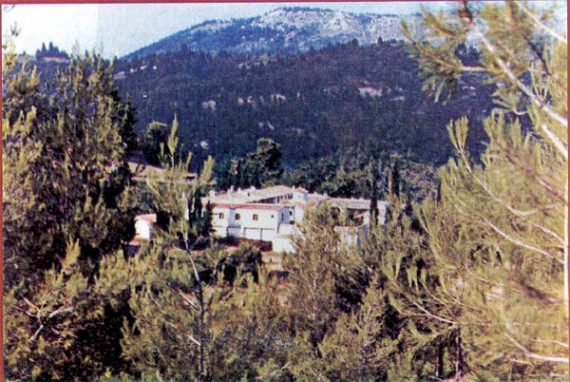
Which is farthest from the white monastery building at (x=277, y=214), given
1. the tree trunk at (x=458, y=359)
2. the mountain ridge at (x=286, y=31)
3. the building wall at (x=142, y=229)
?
the mountain ridge at (x=286, y=31)

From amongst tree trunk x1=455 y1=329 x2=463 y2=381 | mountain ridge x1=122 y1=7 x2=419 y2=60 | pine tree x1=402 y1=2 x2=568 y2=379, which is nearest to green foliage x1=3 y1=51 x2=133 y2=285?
mountain ridge x1=122 y1=7 x2=419 y2=60

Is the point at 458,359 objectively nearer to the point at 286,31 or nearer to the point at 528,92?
the point at 528,92

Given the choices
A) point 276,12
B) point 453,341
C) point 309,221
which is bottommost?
point 453,341

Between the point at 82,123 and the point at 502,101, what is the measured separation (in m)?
3.19

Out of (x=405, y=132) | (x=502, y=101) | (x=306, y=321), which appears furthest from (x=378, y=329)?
(x=502, y=101)

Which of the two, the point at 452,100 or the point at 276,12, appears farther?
the point at 276,12

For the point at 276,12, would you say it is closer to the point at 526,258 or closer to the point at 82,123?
the point at 82,123

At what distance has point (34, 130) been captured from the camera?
5.00 meters

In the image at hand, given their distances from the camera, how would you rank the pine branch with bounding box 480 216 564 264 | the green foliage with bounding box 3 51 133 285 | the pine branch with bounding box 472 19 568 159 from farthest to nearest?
the green foliage with bounding box 3 51 133 285 < the pine branch with bounding box 480 216 564 264 < the pine branch with bounding box 472 19 568 159

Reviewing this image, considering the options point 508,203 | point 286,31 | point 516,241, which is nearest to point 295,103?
point 286,31

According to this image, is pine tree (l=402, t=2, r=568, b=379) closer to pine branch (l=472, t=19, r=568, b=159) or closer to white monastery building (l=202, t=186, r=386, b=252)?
pine branch (l=472, t=19, r=568, b=159)

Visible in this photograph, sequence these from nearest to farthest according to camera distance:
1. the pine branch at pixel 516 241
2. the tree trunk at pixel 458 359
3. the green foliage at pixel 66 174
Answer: the pine branch at pixel 516 241, the tree trunk at pixel 458 359, the green foliage at pixel 66 174

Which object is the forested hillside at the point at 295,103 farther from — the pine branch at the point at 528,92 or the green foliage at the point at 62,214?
the pine branch at the point at 528,92

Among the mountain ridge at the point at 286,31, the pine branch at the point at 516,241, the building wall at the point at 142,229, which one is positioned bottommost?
the building wall at the point at 142,229
